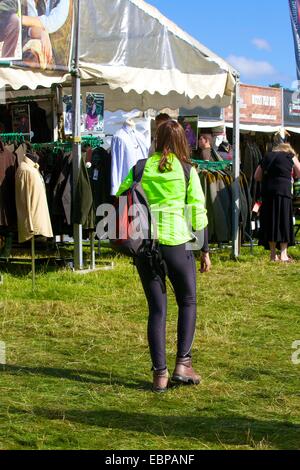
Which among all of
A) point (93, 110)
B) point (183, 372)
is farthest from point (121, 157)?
point (183, 372)

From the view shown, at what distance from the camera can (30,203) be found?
357 inches

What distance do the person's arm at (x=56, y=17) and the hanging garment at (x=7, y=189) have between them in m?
1.54

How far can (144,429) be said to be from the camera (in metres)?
4.42

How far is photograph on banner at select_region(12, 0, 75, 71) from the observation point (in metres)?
9.05

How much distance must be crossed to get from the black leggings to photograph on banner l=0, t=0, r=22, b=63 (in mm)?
4320

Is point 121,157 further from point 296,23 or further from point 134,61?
point 296,23

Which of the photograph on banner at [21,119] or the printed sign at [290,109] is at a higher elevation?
the printed sign at [290,109]

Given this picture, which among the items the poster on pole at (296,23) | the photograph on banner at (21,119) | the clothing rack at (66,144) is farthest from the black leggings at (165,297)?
the poster on pole at (296,23)

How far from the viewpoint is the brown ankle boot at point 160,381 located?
5199 millimetres

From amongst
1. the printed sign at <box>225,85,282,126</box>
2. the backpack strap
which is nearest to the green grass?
the backpack strap

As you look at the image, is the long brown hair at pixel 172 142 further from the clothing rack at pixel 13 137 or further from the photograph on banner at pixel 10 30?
the clothing rack at pixel 13 137

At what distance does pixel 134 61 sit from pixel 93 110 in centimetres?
190

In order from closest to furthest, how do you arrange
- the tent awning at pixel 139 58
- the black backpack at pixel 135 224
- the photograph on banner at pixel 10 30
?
the black backpack at pixel 135 224
the photograph on banner at pixel 10 30
the tent awning at pixel 139 58

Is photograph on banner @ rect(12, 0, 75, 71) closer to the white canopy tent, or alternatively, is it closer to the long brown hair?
the white canopy tent
